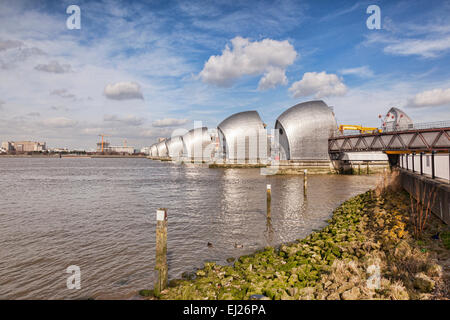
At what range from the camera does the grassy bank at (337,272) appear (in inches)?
185

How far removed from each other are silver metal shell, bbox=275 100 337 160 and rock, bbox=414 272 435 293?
143 ft

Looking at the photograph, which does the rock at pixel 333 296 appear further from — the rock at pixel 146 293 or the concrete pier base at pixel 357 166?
the concrete pier base at pixel 357 166

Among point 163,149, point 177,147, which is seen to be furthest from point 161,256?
point 163,149

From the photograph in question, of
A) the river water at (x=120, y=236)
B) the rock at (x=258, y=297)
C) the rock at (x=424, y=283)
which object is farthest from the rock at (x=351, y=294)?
the river water at (x=120, y=236)

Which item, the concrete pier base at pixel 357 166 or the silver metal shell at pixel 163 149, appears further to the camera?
the silver metal shell at pixel 163 149

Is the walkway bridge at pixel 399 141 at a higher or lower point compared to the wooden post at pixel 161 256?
higher

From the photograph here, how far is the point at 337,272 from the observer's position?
219 inches

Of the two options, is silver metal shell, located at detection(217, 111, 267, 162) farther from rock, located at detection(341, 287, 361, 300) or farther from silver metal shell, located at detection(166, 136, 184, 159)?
silver metal shell, located at detection(166, 136, 184, 159)

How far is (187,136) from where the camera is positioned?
104062mm

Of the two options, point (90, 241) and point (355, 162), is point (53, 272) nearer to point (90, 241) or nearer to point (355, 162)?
point (90, 241)

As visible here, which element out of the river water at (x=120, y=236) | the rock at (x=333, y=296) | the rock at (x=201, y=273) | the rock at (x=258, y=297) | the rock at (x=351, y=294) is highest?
the rock at (x=351, y=294)

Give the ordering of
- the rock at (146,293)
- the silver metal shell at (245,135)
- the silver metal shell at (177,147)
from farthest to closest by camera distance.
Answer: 1. the silver metal shell at (177,147)
2. the silver metal shell at (245,135)
3. the rock at (146,293)

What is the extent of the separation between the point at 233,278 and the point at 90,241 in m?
6.34
